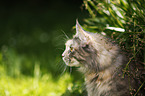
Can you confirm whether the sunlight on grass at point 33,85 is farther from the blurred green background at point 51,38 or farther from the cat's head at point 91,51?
the cat's head at point 91,51

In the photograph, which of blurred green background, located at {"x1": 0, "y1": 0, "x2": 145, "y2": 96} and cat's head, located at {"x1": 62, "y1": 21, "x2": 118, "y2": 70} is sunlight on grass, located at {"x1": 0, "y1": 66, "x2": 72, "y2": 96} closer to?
blurred green background, located at {"x1": 0, "y1": 0, "x2": 145, "y2": 96}

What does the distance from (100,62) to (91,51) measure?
0.11 m

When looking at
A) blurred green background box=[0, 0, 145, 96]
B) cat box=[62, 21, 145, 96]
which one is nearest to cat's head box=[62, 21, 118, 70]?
cat box=[62, 21, 145, 96]

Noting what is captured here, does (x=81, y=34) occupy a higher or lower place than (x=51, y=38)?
higher

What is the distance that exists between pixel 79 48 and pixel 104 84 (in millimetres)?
333

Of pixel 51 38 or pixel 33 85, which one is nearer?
pixel 33 85

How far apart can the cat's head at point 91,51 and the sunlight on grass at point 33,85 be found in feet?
2.54

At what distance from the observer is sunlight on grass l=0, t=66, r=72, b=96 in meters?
2.33

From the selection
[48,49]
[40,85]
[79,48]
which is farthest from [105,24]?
[48,49]

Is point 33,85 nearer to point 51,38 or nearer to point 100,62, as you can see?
point 100,62

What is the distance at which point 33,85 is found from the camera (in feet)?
8.13

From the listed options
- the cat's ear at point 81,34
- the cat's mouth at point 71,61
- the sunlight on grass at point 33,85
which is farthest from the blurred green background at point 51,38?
the cat's ear at point 81,34

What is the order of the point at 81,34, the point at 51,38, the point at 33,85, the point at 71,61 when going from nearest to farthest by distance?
the point at 81,34 → the point at 71,61 → the point at 33,85 → the point at 51,38

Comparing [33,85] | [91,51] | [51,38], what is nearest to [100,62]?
[91,51]
